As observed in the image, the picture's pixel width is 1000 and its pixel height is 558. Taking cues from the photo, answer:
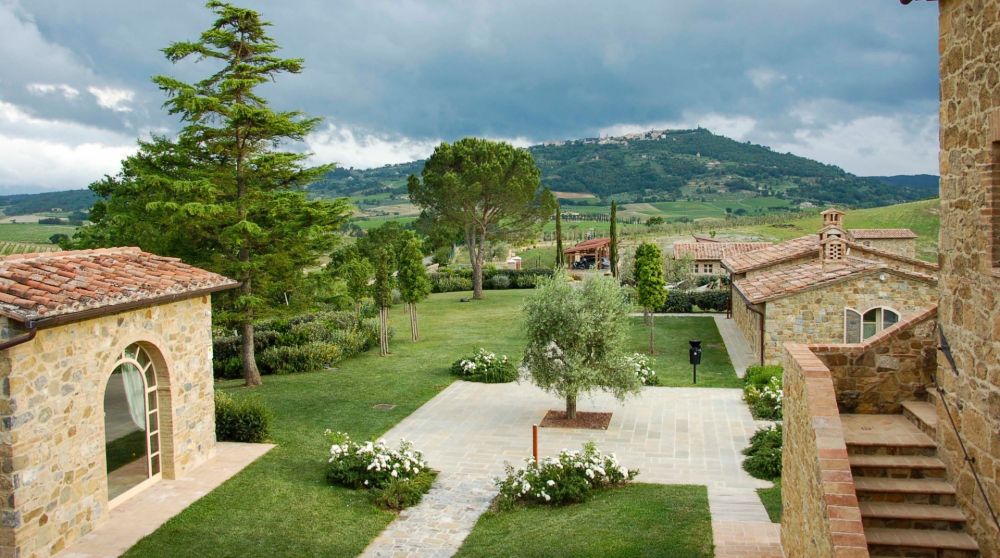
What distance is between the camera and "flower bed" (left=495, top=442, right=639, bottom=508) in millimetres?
10633

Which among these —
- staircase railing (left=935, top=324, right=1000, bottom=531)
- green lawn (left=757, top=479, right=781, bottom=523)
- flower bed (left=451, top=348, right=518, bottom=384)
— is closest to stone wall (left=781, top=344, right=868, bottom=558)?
staircase railing (left=935, top=324, right=1000, bottom=531)

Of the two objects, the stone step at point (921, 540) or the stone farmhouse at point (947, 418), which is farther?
the stone step at point (921, 540)

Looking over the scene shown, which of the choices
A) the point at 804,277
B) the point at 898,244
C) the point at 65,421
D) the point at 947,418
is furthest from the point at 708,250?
the point at 65,421

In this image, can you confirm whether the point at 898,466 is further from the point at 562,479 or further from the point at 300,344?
the point at 300,344

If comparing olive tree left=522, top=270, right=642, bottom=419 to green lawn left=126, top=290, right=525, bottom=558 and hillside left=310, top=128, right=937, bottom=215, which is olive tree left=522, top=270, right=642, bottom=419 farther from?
hillside left=310, top=128, right=937, bottom=215

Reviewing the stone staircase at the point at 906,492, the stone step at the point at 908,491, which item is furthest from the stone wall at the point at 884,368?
the stone step at the point at 908,491

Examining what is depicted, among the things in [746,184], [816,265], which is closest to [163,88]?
[816,265]

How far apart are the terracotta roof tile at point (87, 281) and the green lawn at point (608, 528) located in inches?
222

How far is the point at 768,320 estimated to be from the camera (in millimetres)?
20016

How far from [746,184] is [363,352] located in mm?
111512

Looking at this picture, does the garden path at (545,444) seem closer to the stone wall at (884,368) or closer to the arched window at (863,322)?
the stone wall at (884,368)

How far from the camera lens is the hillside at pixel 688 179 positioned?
117 metres

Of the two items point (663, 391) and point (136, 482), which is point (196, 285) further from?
point (663, 391)

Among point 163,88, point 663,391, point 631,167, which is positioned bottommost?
point 663,391
